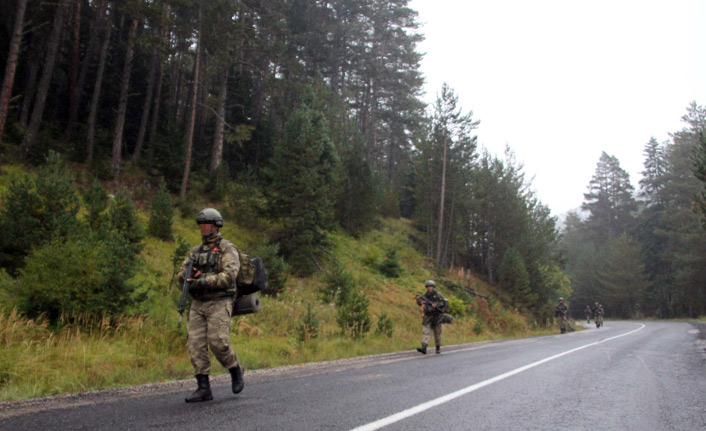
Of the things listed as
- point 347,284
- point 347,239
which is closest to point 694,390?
point 347,284

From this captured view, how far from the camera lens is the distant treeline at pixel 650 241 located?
48.0m

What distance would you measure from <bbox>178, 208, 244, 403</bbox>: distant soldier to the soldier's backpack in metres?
0.17

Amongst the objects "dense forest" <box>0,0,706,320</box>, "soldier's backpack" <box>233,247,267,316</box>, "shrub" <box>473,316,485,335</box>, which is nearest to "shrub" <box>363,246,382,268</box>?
"dense forest" <box>0,0,706,320</box>

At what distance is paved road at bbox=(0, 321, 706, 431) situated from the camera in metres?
4.08

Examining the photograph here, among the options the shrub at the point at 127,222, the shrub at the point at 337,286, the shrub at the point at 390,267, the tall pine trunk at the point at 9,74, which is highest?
the tall pine trunk at the point at 9,74

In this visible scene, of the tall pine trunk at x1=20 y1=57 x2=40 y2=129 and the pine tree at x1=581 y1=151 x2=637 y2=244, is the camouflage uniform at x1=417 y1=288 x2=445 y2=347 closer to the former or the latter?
the tall pine trunk at x1=20 y1=57 x2=40 y2=129

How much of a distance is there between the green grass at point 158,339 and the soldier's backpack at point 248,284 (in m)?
2.12

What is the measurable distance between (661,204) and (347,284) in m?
63.5

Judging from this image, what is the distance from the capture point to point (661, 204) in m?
62.1

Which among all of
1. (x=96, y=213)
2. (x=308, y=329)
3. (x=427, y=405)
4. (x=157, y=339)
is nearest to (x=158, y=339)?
(x=157, y=339)

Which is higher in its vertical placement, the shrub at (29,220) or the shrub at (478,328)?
the shrub at (29,220)

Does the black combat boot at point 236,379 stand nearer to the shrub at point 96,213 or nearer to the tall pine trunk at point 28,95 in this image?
the shrub at point 96,213

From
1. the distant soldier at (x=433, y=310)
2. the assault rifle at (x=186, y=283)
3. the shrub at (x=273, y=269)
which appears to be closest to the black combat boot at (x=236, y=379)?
the assault rifle at (x=186, y=283)

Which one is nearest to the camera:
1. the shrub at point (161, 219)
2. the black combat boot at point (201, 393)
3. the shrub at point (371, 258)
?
the black combat boot at point (201, 393)
